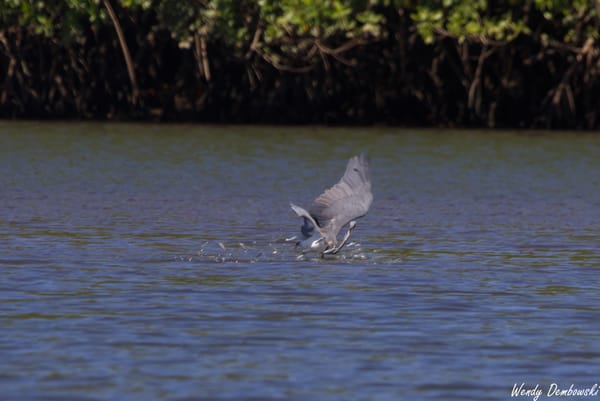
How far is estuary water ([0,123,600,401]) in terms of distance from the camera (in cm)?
726

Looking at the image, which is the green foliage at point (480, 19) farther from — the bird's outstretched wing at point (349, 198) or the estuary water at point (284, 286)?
the bird's outstretched wing at point (349, 198)

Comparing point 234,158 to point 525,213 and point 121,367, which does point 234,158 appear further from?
point 121,367

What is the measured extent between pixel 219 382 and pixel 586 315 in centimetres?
278

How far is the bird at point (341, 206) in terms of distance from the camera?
→ 1098 cm

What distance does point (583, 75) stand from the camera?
32.0 m

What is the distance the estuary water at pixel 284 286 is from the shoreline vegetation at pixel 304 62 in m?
9.87

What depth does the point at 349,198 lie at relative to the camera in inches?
436
